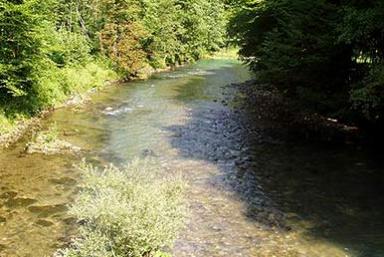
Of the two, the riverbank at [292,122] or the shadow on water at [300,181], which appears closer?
the shadow on water at [300,181]

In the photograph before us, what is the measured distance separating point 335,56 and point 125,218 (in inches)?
700

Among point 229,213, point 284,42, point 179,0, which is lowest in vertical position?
point 229,213

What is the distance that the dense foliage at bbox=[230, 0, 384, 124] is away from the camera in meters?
20.5

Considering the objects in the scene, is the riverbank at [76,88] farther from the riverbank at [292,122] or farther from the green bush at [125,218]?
the green bush at [125,218]

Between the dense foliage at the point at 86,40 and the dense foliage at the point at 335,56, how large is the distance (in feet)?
43.5

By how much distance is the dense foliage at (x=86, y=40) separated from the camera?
80.1 feet

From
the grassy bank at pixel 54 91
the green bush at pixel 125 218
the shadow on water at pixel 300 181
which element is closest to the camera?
the green bush at pixel 125 218

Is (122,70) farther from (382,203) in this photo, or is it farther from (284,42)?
(382,203)

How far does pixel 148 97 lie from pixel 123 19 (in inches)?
553

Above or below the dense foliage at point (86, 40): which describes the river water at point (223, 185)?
below

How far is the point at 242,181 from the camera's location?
18438 millimetres

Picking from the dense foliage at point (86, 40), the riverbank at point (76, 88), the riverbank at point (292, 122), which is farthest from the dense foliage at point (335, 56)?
the riverbank at point (76, 88)

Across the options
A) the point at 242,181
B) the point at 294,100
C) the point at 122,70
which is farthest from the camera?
the point at 122,70

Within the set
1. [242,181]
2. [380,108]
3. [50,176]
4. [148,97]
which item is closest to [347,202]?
[242,181]
